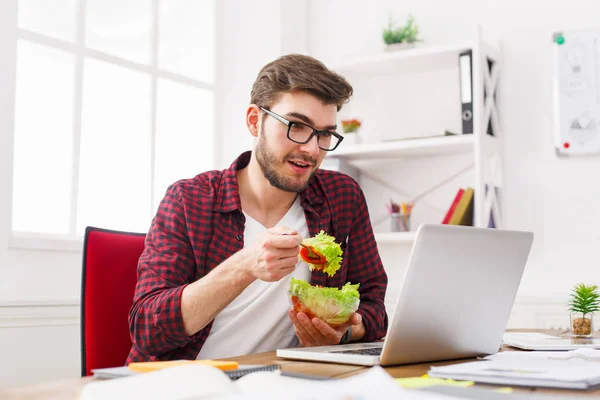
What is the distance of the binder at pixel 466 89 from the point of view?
116 inches

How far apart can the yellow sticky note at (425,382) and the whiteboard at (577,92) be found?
7.36ft

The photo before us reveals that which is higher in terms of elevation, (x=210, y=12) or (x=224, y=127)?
(x=210, y=12)

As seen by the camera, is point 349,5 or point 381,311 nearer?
point 381,311

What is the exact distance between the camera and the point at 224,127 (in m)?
3.50

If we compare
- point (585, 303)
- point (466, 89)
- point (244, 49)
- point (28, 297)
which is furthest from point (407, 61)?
point (28, 297)

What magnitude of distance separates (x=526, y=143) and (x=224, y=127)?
4.82 feet

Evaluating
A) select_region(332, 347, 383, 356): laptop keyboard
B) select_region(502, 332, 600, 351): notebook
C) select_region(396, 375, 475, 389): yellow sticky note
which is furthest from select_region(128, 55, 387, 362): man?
select_region(396, 375, 475, 389): yellow sticky note

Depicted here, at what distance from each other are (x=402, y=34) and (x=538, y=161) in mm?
863

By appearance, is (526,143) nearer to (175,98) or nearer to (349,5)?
(349,5)

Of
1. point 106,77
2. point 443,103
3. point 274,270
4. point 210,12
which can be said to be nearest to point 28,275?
point 106,77

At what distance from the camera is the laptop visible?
3.60 ft

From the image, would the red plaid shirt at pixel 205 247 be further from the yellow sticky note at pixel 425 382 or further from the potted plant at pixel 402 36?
the potted plant at pixel 402 36

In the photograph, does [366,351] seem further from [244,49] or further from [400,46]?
[244,49]

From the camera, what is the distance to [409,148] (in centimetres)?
308
